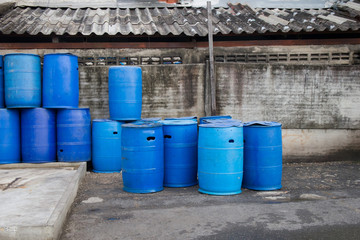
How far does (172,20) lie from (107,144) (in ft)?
11.2

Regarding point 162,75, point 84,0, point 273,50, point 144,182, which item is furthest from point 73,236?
point 84,0

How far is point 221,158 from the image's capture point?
4973 millimetres

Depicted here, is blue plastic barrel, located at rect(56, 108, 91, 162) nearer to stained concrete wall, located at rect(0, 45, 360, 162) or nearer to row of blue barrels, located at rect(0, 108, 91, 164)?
row of blue barrels, located at rect(0, 108, 91, 164)

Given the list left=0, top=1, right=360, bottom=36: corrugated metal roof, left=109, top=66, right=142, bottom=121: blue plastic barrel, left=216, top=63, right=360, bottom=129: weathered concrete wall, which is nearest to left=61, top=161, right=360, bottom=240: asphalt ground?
left=109, top=66, right=142, bottom=121: blue plastic barrel

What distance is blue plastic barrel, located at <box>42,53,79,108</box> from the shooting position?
6.44 metres

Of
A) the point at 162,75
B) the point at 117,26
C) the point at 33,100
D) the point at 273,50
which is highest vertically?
the point at 117,26

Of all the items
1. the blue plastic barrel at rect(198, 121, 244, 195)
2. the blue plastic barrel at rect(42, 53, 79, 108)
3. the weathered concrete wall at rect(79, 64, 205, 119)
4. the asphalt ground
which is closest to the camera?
the asphalt ground

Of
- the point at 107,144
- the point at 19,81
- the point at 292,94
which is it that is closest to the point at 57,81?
the point at 19,81

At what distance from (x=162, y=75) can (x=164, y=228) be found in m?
4.04

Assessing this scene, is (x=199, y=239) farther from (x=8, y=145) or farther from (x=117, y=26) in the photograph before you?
(x=117, y=26)

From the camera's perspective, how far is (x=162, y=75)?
729cm

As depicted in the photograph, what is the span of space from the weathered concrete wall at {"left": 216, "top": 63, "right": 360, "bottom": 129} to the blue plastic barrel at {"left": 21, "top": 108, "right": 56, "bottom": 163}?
3.32 metres

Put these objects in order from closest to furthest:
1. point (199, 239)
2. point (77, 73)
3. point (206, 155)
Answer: point (199, 239), point (206, 155), point (77, 73)

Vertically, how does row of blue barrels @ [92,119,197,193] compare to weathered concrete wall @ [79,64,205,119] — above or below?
below
